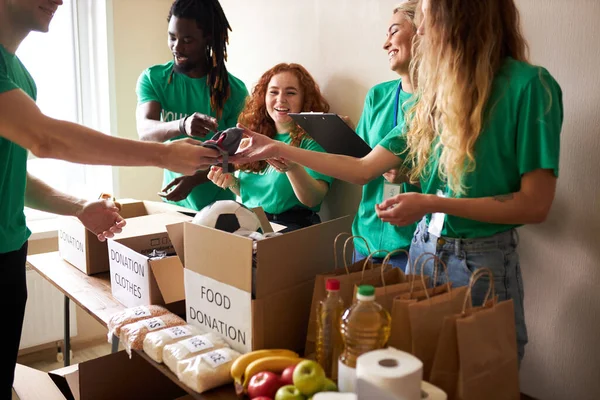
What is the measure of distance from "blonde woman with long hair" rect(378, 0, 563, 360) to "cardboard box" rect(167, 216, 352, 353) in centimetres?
26

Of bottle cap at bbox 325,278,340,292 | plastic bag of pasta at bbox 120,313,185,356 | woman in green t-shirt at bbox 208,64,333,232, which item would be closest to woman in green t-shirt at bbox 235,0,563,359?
bottle cap at bbox 325,278,340,292

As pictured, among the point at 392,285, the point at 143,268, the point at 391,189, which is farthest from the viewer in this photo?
the point at 391,189

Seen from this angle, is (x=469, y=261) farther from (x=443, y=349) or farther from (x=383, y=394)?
(x=383, y=394)

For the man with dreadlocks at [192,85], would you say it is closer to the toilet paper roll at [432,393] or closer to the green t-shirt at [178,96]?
the green t-shirt at [178,96]

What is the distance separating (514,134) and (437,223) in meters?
0.32

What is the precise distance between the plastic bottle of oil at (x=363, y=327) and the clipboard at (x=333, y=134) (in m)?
0.80

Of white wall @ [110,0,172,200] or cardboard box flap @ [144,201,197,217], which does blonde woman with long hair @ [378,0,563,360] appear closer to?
cardboard box flap @ [144,201,197,217]

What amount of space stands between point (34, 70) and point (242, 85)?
156cm

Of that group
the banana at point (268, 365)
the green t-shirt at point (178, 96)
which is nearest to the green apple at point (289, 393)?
the banana at point (268, 365)

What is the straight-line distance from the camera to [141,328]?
158 cm

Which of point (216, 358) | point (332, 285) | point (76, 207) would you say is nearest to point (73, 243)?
point (76, 207)

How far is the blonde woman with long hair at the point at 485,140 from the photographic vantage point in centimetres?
132

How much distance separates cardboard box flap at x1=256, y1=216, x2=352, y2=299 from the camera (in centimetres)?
139

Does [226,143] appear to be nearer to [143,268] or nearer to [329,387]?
[143,268]
